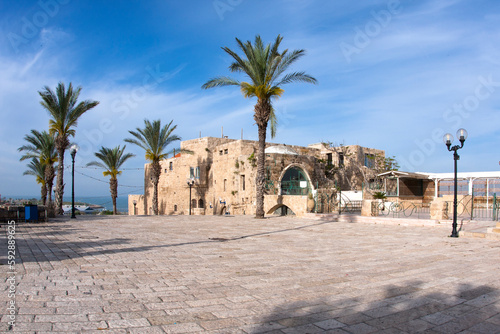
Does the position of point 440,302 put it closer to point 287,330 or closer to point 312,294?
point 312,294

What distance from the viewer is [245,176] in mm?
24203

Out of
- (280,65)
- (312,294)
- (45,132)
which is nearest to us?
(312,294)

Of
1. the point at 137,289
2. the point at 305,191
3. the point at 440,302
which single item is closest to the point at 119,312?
the point at 137,289

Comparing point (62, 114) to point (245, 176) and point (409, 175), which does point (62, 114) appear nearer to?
point (245, 176)

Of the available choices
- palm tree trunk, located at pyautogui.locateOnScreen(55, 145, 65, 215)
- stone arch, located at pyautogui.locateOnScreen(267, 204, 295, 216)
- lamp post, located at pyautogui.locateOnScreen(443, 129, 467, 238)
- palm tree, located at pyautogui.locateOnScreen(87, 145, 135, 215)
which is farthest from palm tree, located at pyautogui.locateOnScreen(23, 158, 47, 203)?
lamp post, located at pyautogui.locateOnScreen(443, 129, 467, 238)

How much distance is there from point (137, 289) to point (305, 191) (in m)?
19.6

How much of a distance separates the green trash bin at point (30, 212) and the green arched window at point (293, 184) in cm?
1384

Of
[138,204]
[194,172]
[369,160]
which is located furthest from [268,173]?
[138,204]

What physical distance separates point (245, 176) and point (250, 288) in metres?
19.6

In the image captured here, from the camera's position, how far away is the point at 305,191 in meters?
23.4

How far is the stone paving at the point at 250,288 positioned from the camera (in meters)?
3.41

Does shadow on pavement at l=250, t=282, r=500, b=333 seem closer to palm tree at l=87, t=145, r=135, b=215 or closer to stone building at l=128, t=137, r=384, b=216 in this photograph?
stone building at l=128, t=137, r=384, b=216

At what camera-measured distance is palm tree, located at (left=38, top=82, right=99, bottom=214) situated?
19500 millimetres

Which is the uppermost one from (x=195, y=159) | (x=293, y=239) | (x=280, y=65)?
(x=280, y=65)
